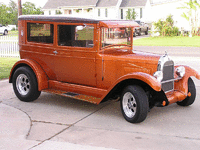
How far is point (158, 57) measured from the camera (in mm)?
5656

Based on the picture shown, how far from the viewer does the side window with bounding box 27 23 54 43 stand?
6609mm

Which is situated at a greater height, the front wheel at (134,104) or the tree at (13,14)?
the tree at (13,14)

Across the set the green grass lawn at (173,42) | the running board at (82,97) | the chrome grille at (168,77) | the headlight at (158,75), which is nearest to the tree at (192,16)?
the green grass lawn at (173,42)

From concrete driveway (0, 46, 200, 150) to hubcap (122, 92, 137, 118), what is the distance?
190 mm

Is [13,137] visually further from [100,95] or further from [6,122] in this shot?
[100,95]

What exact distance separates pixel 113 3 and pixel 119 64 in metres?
52.2

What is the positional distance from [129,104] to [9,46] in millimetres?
12392

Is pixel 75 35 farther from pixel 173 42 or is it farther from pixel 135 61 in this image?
pixel 173 42

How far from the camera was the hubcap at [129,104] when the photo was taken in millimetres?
5496

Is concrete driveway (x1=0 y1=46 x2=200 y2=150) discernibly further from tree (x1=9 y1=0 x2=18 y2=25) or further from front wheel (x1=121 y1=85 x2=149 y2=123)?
tree (x1=9 y1=0 x2=18 y2=25)

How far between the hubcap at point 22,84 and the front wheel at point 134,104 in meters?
2.57

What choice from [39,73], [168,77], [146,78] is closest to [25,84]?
[39,73]

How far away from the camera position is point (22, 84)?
23.1 feet

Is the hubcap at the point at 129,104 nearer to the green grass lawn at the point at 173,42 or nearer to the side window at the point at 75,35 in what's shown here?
the side window at the point at 75,35
